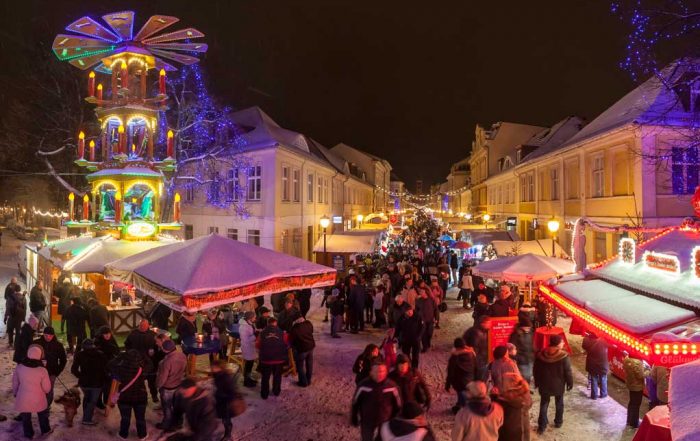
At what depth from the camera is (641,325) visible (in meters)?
5.96

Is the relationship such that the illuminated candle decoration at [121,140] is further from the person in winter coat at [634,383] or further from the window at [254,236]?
the person in winter coat at [634,383]

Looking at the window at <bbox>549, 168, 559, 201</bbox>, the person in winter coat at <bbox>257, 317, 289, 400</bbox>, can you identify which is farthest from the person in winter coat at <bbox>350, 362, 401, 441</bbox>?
the window at <bbox>549, 168, 559, 201</bbox>

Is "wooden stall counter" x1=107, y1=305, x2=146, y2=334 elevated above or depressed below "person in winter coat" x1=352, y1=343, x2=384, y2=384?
below

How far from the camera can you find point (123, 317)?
12.5m

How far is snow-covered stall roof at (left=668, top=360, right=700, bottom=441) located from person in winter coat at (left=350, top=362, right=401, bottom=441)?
2.92 meters

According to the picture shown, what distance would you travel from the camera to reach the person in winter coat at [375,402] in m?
5.69

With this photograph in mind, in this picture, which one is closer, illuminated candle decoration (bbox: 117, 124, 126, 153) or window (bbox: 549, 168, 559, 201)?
illuminated candle decoration (bbox: 117, 124, 126, 153)

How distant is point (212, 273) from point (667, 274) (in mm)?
7111

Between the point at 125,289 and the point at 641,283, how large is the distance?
480 inches

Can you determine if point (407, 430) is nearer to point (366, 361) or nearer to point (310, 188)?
point (366, 361)

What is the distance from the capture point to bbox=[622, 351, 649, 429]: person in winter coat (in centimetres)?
716

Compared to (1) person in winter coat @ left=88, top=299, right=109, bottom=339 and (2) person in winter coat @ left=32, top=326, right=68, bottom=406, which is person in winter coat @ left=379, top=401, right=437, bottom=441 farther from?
(1) person in winter coat @ left=88, top=299, right=109, bottom=339

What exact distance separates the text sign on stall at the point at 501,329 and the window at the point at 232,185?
16803 millimetres

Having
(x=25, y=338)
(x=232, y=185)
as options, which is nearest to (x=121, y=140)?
(x=25, y=338)
